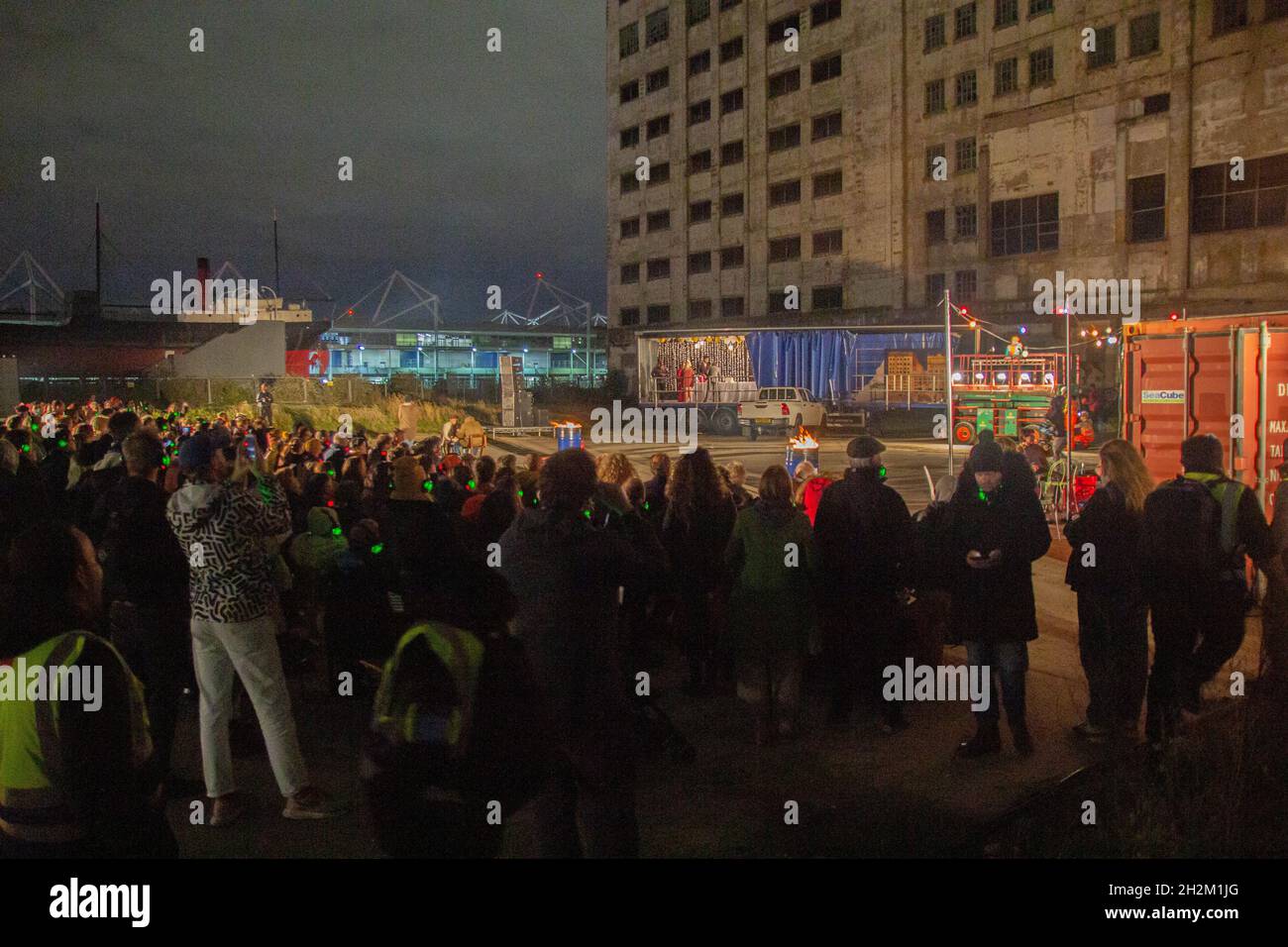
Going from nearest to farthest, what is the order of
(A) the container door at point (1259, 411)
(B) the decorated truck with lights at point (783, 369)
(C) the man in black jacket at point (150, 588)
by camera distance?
(C) the man in black jacket at point (150, 588), (A) the container door at point (1259, 411), (B) the decorated truck with lights at point (783, 369)

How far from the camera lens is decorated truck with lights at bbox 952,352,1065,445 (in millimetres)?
26688

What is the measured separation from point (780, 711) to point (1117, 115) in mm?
40972

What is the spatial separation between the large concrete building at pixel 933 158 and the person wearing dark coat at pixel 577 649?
121 feet

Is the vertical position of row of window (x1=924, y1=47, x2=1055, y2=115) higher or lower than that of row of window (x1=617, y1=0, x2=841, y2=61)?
lower

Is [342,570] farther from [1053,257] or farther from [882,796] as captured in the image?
[1053,257]

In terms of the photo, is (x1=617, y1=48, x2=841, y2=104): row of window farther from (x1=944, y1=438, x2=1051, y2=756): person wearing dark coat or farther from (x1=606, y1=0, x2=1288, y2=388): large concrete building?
(x1=944, y1=438, x2=1051, y2=756): person wearing dark coat

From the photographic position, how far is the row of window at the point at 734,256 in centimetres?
5400

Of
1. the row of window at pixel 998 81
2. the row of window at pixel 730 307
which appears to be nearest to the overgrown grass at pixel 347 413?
the row of window at pixel 730 307

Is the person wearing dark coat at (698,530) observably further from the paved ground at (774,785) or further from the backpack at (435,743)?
the backpack at (435,743)

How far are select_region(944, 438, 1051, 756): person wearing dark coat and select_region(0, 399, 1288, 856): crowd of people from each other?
2 centimetres

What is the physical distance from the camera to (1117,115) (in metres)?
40.6

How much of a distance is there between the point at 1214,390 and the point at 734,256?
50266mm

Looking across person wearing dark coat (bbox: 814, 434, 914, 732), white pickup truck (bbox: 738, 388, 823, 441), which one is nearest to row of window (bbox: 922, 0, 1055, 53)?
white pickup truck (bbox: 738, 388, 823, 441)

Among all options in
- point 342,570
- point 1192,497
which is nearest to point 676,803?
point 342,570
